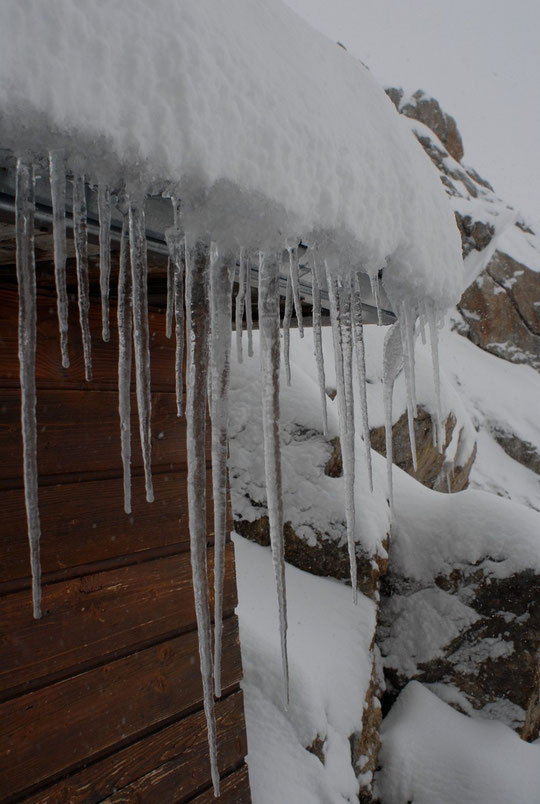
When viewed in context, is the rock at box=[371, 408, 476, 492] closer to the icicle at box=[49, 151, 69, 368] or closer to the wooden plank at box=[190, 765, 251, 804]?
the wooden plank at box=[190, 765, 251, 804]

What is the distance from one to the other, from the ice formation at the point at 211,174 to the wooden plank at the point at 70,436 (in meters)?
0.50

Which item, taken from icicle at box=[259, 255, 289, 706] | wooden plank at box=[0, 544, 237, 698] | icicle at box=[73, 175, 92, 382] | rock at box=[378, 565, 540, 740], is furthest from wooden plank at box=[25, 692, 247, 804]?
rock at box=[378, 565, 540, 740]

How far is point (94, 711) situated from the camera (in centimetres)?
163

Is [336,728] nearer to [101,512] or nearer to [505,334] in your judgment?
[101,512]

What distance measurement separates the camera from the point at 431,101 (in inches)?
752

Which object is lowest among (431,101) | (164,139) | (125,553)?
(125,553)

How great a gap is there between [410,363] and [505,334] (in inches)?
621

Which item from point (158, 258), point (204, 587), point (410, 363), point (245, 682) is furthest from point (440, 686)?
point (158, 258)

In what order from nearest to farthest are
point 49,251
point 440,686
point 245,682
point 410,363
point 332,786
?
point 49,251 < point 410,363 < point 332,786 < point 245,682 < point 440,686

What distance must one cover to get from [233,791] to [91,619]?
3.41 ft

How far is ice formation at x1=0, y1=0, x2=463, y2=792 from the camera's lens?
2.63ft

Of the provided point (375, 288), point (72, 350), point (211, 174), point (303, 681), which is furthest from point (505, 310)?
point (211, 174)

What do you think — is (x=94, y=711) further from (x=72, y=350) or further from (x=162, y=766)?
(x=72, y=350)

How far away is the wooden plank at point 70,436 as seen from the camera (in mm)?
1537
